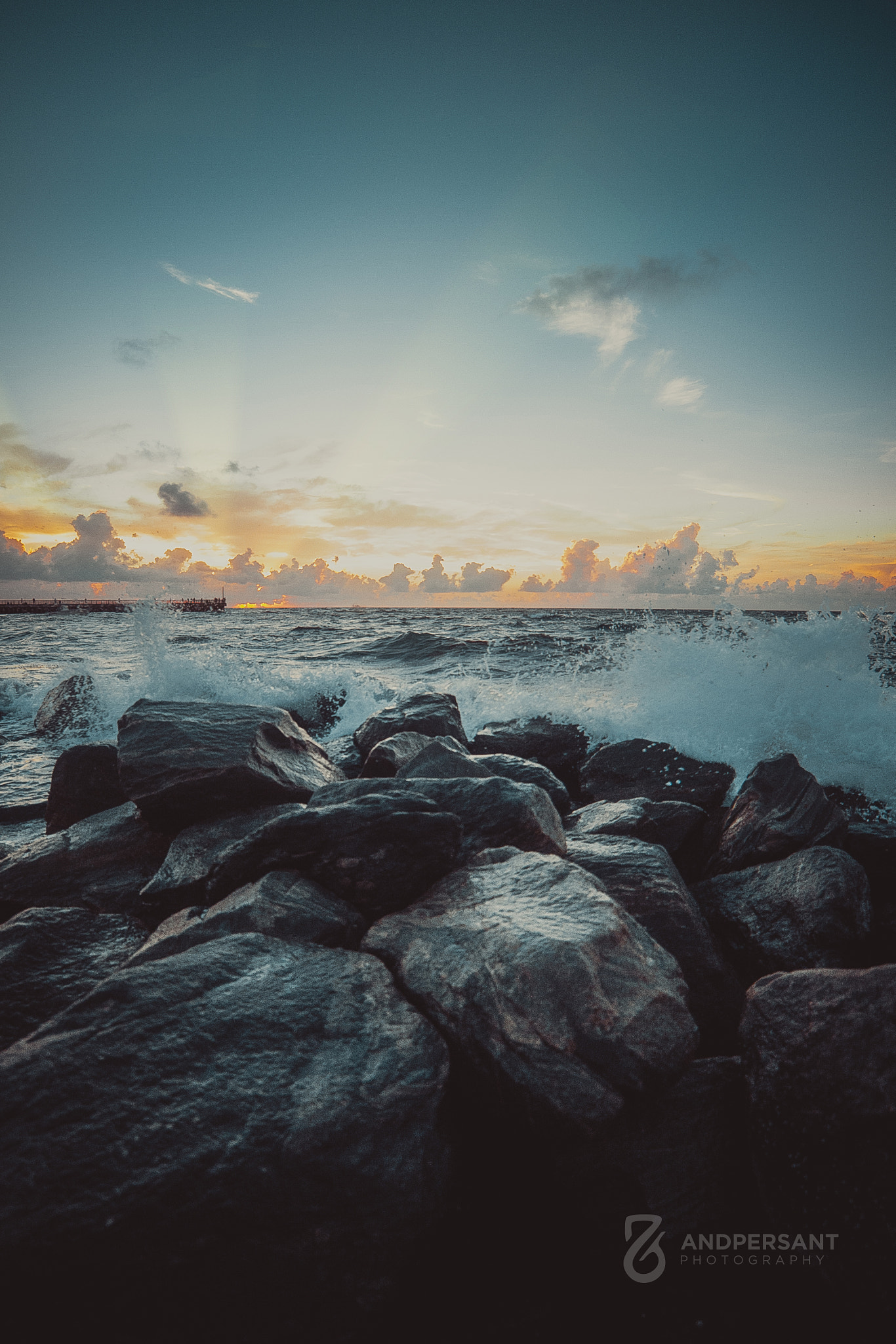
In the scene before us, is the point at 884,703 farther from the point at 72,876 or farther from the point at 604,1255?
the point at 72,876

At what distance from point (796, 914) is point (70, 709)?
1053 centimetres

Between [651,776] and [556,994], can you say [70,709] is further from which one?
[556,994]

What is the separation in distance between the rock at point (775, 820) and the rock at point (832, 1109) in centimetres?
221

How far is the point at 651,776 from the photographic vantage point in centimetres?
625

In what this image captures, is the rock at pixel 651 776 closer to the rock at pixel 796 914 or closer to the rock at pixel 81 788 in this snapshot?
the rock at pixel 796 914

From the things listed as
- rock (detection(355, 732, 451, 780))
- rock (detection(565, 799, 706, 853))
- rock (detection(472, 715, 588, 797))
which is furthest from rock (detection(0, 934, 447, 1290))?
rock (detection(472, 715, 588, 797))

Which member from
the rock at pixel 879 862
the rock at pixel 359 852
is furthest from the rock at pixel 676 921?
the rock at pixel 879 862

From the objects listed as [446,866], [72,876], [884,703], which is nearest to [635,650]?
[884,703]

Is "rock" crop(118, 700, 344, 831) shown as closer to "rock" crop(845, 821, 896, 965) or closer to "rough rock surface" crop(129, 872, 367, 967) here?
"rough rock surface" crop(129, 872, 367, 967)

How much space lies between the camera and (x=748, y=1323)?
5.99 feet

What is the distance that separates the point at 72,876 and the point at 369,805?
2.43m

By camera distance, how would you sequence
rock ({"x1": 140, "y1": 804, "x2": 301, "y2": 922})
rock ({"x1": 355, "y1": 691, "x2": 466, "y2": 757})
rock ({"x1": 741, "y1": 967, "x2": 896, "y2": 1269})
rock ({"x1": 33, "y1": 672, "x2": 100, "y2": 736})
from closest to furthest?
1. rock ({"x1": 741, "y1": 967, "x2": 896, "y2": 1269})
2. rock ({"x1": 140, "y1": 804, "x2": 301, "y2": 922})
3. rock ({"x1": 355, "y1": 691, "x2": 466, "y2": 757})
4. rock ({"x1": 33, "y1": 672, "x2": 100, "y2": 736})

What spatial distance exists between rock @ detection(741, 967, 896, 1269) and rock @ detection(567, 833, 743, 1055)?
0.61 metres

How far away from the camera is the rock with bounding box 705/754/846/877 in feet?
14.1
